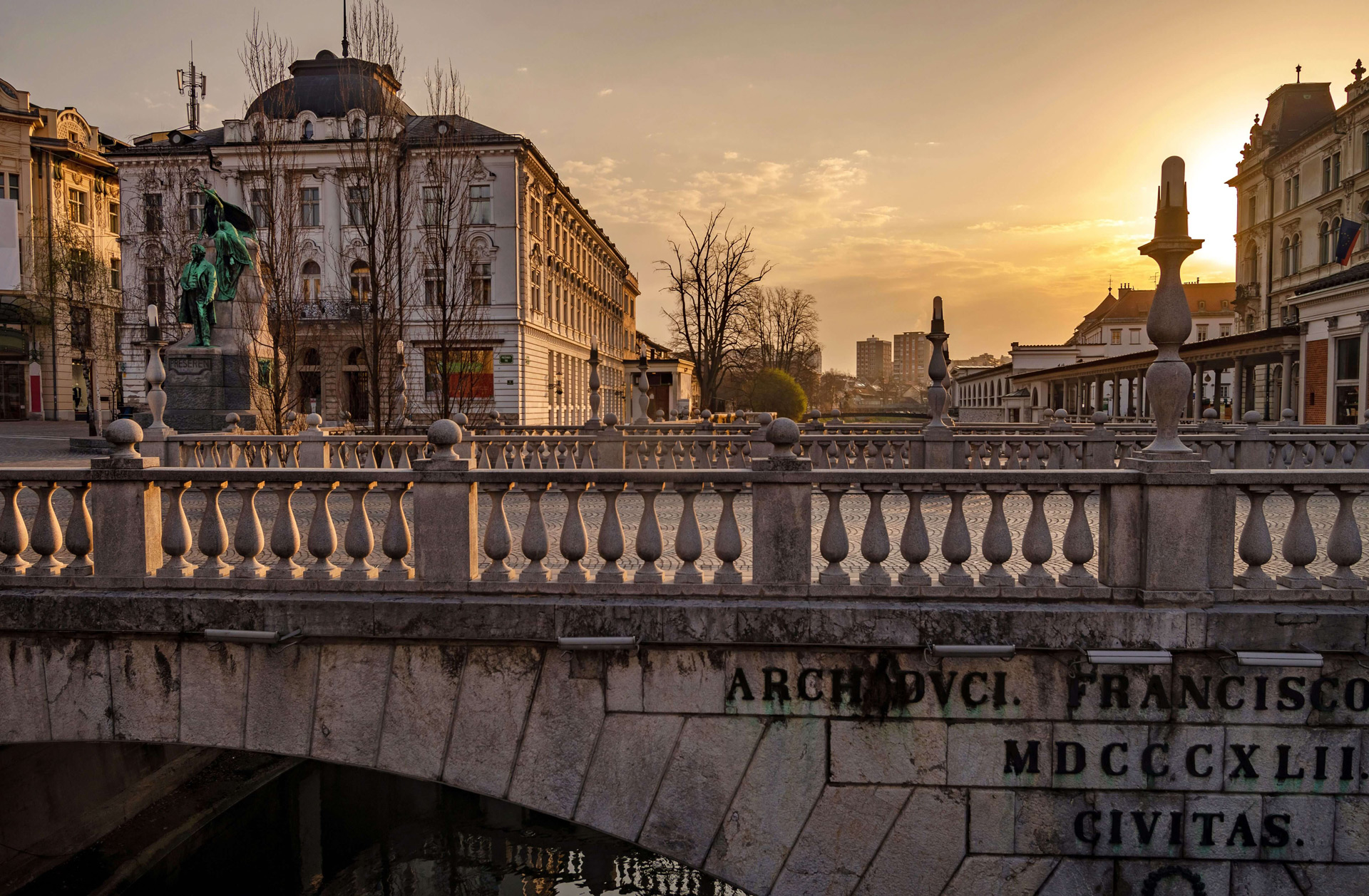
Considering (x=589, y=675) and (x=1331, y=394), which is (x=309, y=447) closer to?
(x=589, y=675)

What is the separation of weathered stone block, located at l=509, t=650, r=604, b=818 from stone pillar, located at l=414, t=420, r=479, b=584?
2.70 ft

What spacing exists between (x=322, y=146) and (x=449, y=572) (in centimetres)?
4363

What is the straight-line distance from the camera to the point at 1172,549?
477 centimetres

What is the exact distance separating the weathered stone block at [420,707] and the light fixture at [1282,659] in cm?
449

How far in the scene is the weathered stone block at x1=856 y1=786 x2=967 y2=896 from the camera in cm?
484

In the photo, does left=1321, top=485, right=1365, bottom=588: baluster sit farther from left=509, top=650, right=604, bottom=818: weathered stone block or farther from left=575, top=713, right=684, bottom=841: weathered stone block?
left=509, top=650, right=604, bottom=818: weathered stone block

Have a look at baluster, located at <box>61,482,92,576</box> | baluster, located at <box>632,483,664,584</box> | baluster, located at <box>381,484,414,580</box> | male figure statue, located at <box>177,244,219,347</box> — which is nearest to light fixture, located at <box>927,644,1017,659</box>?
baluster, located at <box>632,483,664,584</box>

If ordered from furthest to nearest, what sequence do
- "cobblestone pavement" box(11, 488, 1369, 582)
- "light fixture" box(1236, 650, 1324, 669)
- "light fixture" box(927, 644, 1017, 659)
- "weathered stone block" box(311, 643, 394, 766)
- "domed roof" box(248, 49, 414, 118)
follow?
1. "domed roof" box(248, 49, 414, 118)
2. "cobblestone pavement" box(11, 488, 1369, 582)
3. "weathered stone block" box(311, 643, 394, 766)
4. "light fixture" box(927, 644, 1017, 659)
5. "light fixture" box(1236, 650, 1324, 669)

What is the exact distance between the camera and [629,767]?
494cm

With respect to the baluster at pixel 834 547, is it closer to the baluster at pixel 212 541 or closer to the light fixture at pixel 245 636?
the light fixture at pixel 245 636

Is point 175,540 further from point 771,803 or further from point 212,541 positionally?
point 771,803

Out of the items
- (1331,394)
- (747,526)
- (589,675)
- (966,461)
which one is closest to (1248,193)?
(1331,394)

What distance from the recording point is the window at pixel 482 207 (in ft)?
141

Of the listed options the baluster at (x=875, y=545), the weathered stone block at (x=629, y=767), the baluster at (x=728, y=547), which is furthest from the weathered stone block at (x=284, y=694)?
the baluster at (x=875, y=545)
